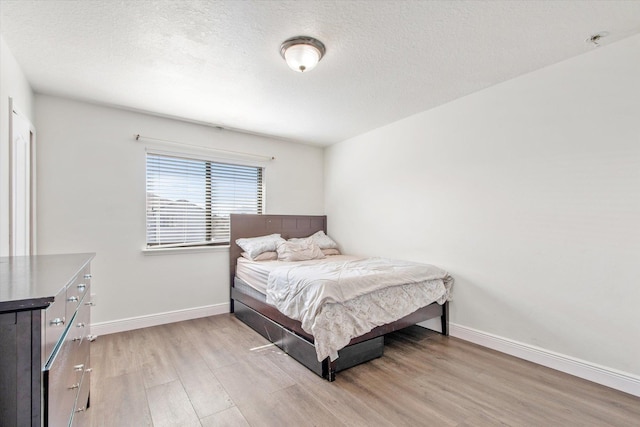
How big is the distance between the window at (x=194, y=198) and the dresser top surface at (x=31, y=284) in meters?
2.13

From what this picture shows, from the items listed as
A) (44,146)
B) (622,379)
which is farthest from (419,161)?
(44,146)

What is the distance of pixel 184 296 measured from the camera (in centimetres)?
365

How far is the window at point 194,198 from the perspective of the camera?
3533 millimetres

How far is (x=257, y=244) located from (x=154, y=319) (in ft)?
4.68

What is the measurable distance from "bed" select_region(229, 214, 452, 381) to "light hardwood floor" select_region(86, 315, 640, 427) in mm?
99

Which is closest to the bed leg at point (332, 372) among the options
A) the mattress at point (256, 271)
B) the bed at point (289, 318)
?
the bed at point (289, 318)

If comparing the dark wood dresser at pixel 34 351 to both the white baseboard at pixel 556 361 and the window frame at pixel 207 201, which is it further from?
the white baseboard at pixel 556 361

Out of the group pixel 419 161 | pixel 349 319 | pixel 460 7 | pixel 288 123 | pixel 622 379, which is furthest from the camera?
pixel 288 123

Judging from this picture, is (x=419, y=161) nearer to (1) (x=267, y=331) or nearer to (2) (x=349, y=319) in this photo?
(2) (x=349, y=319)

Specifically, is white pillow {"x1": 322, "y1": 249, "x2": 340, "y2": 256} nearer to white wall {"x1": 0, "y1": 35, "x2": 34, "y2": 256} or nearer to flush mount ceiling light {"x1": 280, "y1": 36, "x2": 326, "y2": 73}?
flush mount ceiling light {"x1": 280, "y1": 36, "x2": 326, "y2": 73}

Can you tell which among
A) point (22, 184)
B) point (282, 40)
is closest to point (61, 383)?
point (282, 40)

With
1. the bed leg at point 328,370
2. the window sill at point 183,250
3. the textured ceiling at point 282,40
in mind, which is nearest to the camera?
the textured ceiling at point 282,40

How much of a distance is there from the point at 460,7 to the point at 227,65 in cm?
169

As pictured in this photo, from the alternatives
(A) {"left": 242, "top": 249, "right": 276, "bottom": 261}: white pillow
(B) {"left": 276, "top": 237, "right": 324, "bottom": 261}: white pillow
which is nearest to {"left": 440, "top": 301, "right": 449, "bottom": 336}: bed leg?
(B) {"left": 276, "top": 237, "right": 324, "bottom": 261}: white pillow
